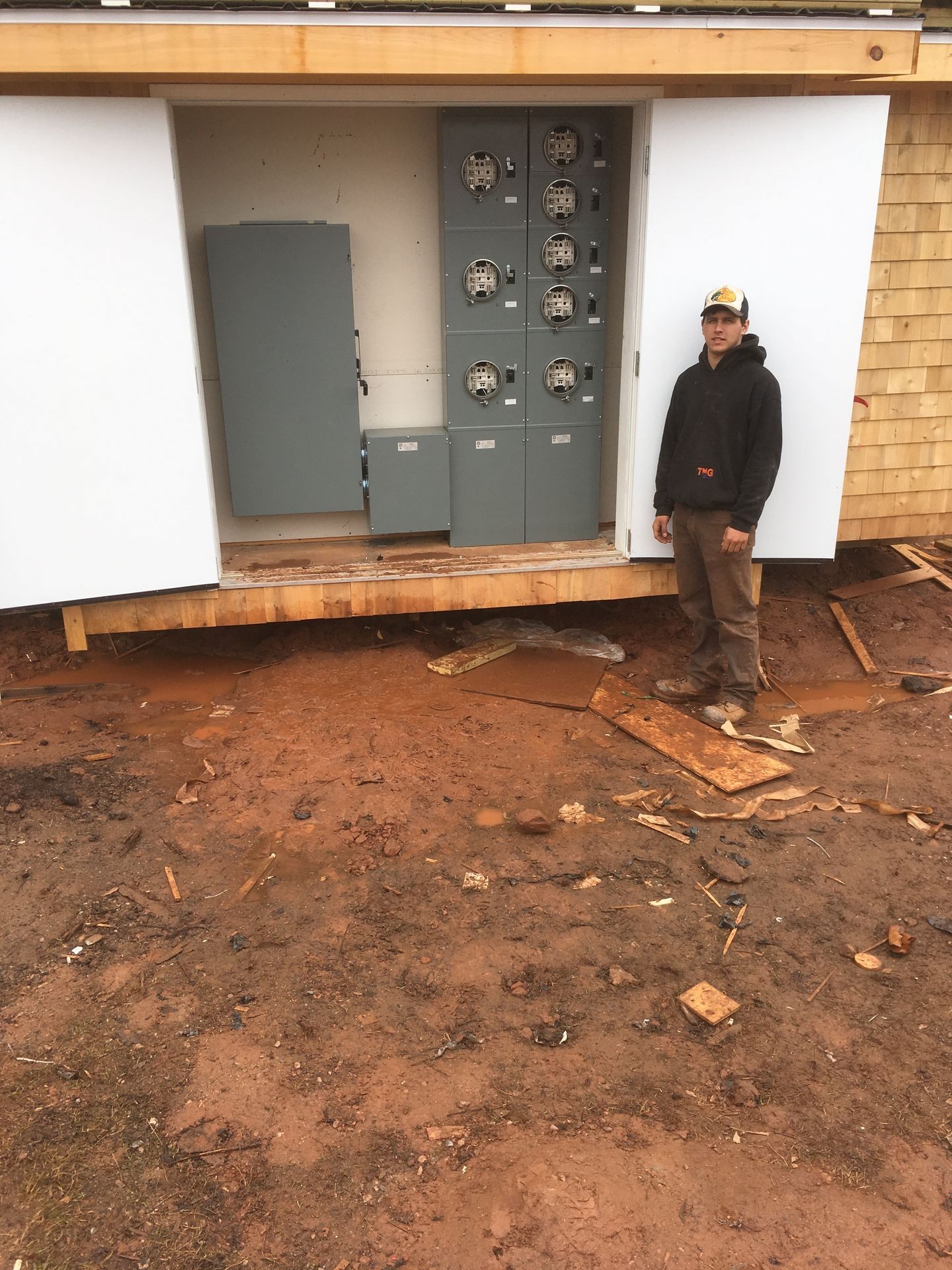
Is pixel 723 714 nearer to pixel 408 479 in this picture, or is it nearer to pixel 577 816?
pixel 577 816

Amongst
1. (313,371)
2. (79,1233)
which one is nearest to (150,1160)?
(79,1233)

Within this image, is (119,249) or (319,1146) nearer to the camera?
(319,1146)

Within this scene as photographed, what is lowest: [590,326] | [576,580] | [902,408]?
[576,580]

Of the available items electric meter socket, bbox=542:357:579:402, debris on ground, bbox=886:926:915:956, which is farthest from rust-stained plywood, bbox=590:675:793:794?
electric meter socket, bbox=542:357:579:402

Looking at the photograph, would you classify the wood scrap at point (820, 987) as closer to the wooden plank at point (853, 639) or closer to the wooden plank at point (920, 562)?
the wooden plank at point (853, 639)

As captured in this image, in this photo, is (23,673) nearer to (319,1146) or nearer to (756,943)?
(319,1146)

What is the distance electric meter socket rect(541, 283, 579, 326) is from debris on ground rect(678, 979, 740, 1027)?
4.23 m

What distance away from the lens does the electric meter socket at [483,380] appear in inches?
244

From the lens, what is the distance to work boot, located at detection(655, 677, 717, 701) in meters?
5.81

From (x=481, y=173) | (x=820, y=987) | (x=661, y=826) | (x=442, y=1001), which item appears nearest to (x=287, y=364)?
(x=481, y=173)

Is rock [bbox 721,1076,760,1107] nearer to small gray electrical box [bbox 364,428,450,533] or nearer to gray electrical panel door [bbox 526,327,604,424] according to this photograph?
small gray electrical box [bbox 364,428,450,533]

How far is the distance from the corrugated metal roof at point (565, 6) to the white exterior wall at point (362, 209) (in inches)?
52.5

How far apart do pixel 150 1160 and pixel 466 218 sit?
17.0 ft

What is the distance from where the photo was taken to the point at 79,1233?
262 cm
